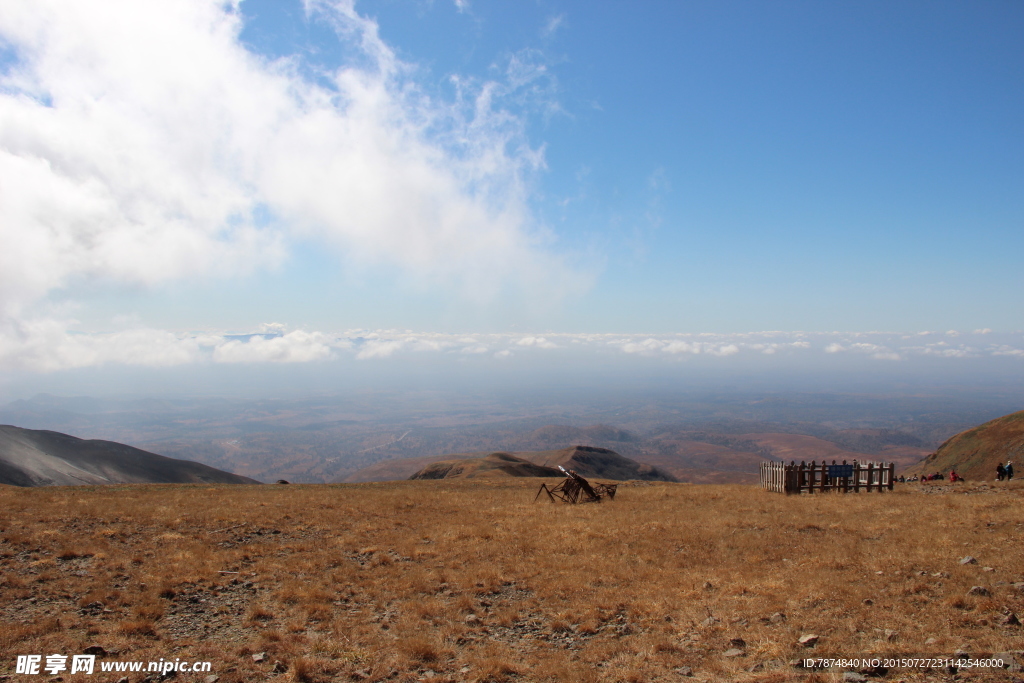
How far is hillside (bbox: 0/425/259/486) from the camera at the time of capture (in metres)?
59.6

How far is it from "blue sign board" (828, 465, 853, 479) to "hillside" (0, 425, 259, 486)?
77823 mm

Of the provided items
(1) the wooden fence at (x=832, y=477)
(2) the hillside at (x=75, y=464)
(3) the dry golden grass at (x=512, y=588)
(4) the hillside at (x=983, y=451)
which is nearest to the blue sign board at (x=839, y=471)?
(1) the wooden fence at (x=832, y=477)

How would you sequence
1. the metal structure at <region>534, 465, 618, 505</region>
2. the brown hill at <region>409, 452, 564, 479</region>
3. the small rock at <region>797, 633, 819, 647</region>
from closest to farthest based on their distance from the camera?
the small rock at <region>797, 633, 819, 647</region>
the metal structure at <region>534, 465, 618, 505</region>
the brown hill at <region>409, 452, 564, 479</region>

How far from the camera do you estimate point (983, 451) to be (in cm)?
4538

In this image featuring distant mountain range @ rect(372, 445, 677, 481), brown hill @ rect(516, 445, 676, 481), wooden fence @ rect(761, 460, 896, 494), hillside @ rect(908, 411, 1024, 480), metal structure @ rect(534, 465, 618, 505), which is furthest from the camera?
brown hill @ rect(516, 445, 676, 481)

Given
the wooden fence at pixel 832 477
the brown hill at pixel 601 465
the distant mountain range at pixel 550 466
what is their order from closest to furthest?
1. the wooden fence at pixel 832 477
2. the distant mountain range at pixel 550 466
3. the brown hill at pixel 601 465

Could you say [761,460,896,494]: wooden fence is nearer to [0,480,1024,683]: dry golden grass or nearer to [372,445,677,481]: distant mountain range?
[0,480,1024,683]: dry golden grass

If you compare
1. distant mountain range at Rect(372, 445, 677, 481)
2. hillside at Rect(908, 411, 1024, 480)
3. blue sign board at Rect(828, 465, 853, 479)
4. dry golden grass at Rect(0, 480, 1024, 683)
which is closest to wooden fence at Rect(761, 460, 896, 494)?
blue sign board at Rect(828, 465, 853, 479)

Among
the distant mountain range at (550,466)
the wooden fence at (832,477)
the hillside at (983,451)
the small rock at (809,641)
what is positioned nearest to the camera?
the small rock at (809,641)

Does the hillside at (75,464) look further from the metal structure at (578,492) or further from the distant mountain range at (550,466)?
the metal structure at (578,492)

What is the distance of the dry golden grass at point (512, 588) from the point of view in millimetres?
8414

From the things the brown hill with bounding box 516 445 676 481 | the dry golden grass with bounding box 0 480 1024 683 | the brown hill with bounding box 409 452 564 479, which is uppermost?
the dry golden grass with bounding box 0 480 1024 683

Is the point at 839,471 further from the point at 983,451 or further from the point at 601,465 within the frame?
the point at 601,465

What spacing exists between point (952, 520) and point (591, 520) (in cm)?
1217
